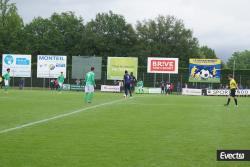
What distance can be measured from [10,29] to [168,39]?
29679 mm

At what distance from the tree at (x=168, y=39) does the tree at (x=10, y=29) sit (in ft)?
72.2

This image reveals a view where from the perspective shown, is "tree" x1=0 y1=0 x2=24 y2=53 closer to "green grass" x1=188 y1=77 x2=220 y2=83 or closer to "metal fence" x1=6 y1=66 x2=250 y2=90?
"metal fence" x1=6 y1=66 x2=250 y2=90

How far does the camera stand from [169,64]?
59625mm

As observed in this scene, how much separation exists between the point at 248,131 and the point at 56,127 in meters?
5.07

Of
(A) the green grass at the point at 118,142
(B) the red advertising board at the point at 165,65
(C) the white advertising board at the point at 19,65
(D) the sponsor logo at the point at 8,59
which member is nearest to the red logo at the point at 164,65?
(B) the red advertising board at the point at 165,65

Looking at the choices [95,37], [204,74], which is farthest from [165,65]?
[95,37]

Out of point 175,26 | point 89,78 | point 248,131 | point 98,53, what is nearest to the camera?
point 248,131

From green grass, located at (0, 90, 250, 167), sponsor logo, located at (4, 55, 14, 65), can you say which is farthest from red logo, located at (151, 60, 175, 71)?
green grass, located at (0, 90, 250, 167)

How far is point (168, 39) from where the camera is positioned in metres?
101

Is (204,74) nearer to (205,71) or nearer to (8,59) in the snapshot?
(205,71)

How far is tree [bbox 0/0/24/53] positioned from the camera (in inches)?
3551

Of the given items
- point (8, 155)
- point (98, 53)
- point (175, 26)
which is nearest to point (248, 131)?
point (8, 155)

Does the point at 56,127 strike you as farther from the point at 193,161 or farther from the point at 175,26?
the point at 175,26

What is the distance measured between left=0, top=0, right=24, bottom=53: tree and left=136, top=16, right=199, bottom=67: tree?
72.2ft
